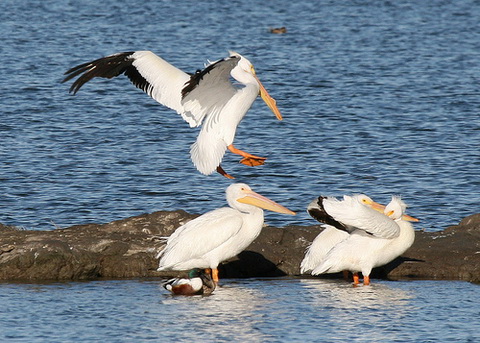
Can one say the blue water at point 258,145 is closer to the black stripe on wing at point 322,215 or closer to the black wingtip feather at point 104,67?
the black stripe on wing at point 322,215

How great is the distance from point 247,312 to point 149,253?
61.1 inches

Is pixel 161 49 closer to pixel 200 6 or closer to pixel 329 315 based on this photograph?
pixel 200 6

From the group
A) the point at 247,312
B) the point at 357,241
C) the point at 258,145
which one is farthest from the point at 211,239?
the point at 258,145

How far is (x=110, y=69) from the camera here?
9.70 metres

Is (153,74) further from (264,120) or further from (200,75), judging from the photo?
(264,120)

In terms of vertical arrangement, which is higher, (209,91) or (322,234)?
(209,91)

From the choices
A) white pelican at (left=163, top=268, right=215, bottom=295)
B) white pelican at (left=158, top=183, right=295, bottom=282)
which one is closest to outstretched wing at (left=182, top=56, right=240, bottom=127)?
white pelican at (left=158, top=183, right=295, bottom=282)

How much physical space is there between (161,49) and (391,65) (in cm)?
522

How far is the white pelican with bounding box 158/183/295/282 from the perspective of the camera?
824 cm

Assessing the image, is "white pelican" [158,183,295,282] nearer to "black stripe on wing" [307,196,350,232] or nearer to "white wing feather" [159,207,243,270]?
"white wing feather" [159,207,243,270]

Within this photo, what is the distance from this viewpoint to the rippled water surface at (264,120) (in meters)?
12.0

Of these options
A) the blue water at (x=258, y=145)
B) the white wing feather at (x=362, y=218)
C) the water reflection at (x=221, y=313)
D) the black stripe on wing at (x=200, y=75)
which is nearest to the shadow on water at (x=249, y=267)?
the blue water at (x=258, y=145)

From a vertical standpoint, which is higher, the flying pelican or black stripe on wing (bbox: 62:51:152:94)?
black stripe on wing (bbox: 62:51:152:94)

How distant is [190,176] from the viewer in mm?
13070
